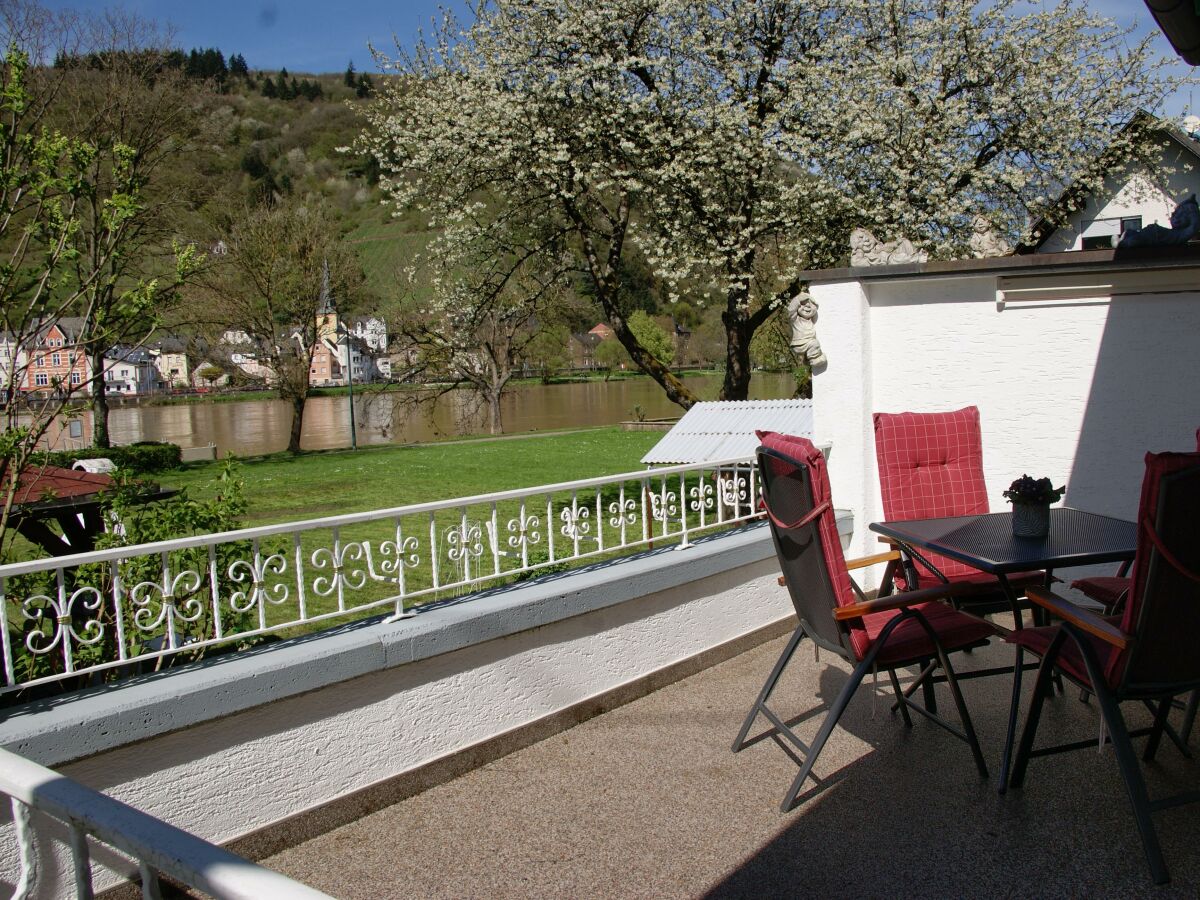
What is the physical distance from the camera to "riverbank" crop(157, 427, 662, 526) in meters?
12.6

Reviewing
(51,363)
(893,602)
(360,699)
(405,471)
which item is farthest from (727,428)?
(405,471)

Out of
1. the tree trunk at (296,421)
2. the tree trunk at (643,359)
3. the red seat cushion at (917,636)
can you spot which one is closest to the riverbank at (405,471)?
the tree trunk at (296,421)

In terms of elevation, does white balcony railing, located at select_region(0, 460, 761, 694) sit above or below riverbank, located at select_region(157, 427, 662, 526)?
above

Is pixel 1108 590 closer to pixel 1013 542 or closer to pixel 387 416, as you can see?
pixel 1013 542

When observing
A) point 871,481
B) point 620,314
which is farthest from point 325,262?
point 871,481

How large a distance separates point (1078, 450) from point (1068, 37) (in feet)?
26.9

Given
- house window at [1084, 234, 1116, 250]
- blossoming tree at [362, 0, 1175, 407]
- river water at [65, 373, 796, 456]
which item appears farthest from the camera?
river water at [65, 373, 796, 456]

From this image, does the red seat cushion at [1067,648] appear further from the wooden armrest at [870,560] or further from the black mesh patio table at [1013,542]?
the wooden armrest at [870,560]

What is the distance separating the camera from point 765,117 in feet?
35.3

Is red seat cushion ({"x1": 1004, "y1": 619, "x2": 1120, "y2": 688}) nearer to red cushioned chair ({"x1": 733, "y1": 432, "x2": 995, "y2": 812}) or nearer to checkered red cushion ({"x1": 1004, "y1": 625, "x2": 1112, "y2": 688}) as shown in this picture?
checkered red cushion ({"x1": 1004, "y1": 625, "x2": 1112, "y2": 688})

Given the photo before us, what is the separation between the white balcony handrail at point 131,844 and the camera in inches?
38.9

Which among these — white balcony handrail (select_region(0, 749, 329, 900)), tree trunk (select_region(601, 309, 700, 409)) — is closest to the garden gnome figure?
white balcony handrail (select_region(0, 749, 329, 900))

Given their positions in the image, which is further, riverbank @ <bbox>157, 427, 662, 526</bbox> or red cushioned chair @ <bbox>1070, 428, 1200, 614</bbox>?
riverbank @ <bbox>157, 427, 662, 526</bbox>

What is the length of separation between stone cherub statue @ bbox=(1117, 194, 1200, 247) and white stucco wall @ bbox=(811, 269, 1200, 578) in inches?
6.6
